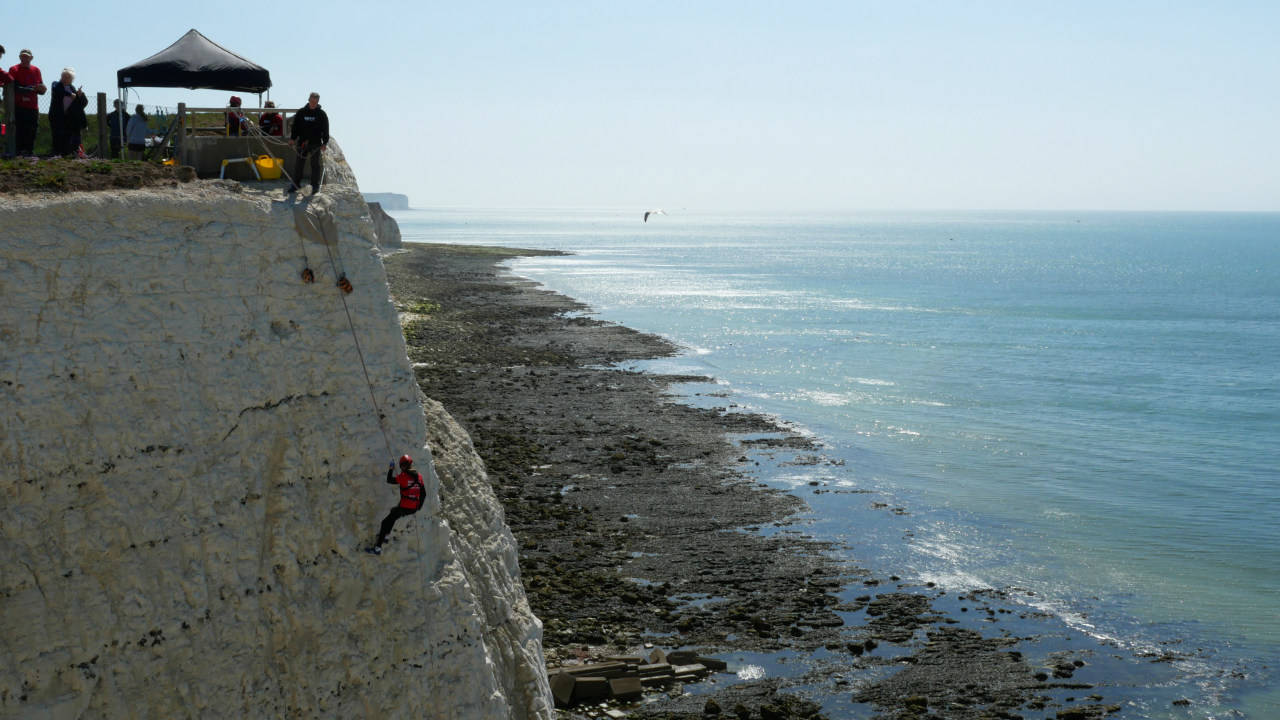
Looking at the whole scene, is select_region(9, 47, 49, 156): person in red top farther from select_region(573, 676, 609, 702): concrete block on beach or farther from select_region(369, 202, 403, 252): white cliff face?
select_region(369, 202, 403, 252): white cliff face

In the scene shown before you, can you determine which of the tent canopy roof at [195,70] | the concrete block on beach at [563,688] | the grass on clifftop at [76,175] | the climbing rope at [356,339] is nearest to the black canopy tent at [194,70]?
the tent canopy roof at [195,70]

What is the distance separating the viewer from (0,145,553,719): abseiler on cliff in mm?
11219

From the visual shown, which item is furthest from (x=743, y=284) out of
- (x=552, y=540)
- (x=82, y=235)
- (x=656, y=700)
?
(x=82, y=235)

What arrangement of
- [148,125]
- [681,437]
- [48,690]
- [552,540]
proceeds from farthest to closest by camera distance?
[681,437] < [552,540] < [148,125] < [48,690]

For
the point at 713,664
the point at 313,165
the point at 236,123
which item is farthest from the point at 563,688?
the point at 236,123

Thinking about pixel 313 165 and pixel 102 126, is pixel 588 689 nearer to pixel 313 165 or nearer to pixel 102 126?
pixel 313 165

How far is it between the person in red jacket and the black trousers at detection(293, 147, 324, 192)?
13.0 ft

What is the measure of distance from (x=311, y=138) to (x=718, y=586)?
17270mm

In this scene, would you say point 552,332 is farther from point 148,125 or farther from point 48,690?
point 48,690

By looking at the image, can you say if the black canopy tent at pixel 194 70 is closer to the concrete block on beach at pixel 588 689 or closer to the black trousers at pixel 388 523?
the black trousers at pixel 388 523

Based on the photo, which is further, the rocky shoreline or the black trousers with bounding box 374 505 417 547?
the rocky shoreline

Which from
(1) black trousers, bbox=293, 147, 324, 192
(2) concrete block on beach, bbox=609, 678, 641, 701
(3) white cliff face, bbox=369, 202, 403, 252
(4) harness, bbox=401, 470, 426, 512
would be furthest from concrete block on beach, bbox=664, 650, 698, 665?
(3) white cliff face, bbox=369, 202, 403, 252

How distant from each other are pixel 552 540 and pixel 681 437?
46.4 ft

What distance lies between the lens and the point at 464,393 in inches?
1866
